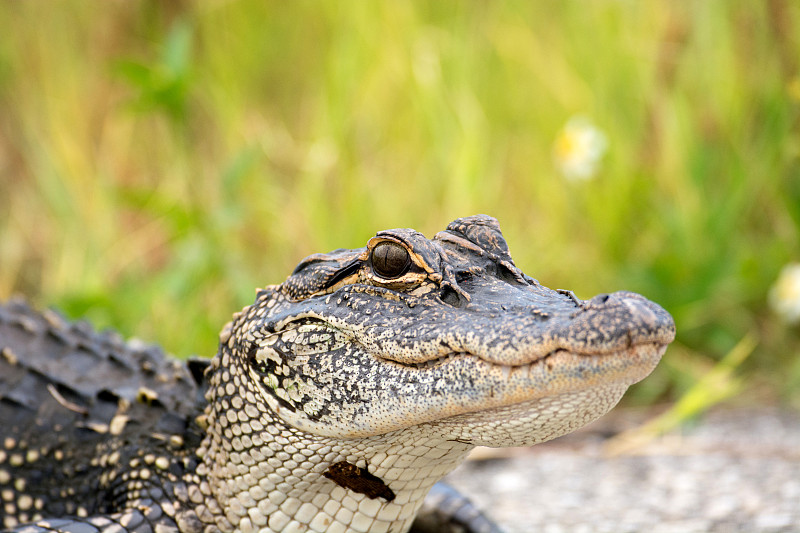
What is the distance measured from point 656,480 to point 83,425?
2.77 m

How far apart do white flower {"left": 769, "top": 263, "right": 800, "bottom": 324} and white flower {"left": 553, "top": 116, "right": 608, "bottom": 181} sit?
60.7 inches

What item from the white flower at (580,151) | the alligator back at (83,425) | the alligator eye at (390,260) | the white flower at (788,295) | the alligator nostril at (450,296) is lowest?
the alligator back at (83,425)

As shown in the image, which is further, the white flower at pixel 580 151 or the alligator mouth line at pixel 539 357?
the white flower at pixel 580 151

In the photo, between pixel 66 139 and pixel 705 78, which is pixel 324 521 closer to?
pixel 705 78

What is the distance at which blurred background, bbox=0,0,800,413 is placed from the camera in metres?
5.52

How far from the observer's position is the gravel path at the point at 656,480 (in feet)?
12.3

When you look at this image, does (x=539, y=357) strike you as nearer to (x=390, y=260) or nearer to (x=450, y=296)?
(x=450, y=296)

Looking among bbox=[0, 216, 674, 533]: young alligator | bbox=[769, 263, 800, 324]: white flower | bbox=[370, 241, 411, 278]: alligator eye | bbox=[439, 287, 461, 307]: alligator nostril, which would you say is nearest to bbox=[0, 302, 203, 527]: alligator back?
bbox=[0, 216, 674, 533]: young alligator

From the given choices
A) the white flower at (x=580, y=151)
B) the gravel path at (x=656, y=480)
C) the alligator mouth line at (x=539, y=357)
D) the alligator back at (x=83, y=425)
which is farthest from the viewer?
the white flower at (x=580, y=151)

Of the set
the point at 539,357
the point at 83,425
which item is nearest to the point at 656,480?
the point at 539,357

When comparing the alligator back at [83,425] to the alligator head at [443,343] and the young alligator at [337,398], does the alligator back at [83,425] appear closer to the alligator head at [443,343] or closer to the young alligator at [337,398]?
the young alligator at [337,398]

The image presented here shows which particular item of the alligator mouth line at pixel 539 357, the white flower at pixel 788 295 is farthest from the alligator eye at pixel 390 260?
the white flower at pixel 788 295

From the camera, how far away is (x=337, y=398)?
8.18 ft

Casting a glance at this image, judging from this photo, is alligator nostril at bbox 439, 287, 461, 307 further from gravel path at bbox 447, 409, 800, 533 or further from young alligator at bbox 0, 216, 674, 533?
gravel path at bbox 447, 409, 800, 533
